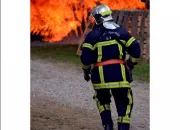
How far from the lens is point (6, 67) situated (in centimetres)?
800

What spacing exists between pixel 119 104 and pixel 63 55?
263 centimetres

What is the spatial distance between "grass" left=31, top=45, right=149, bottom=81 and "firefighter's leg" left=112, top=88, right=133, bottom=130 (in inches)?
40.3

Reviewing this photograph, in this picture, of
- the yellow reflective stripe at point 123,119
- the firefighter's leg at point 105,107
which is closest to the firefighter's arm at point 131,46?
the firefighter's leg at point 105,107

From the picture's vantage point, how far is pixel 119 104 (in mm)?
7750

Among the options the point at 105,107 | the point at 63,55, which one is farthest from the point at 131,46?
the point at 63,55

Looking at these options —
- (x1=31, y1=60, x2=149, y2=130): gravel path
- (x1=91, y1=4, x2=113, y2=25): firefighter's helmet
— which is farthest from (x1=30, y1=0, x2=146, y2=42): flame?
(x1=91, y1=4, x2=113, y2=25): firefighter's helmet

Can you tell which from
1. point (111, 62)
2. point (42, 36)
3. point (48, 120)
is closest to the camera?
point (111, 62)

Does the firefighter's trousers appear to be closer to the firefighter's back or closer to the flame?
the firefighter's back

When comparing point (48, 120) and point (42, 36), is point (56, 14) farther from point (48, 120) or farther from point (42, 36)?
point (48, 120)

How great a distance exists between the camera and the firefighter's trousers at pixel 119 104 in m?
7.73

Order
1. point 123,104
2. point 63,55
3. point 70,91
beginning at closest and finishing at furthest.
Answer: point 123,104 → point 70,91 → point 63,55

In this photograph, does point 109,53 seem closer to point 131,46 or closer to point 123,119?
point 131,46
